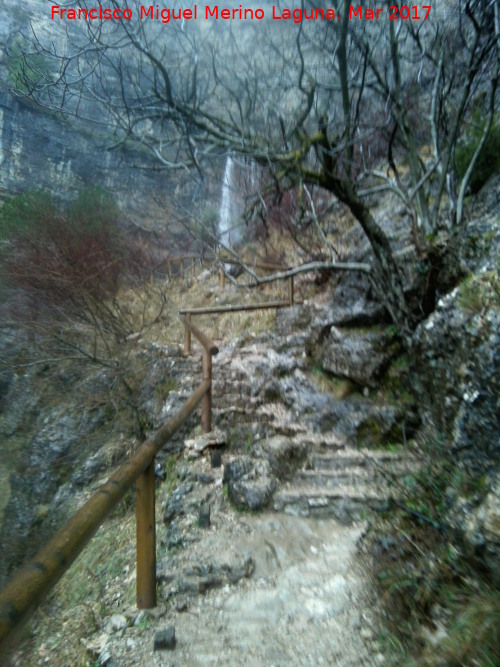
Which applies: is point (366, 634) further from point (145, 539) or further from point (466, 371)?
point (466, 371)

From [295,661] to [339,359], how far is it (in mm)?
3548

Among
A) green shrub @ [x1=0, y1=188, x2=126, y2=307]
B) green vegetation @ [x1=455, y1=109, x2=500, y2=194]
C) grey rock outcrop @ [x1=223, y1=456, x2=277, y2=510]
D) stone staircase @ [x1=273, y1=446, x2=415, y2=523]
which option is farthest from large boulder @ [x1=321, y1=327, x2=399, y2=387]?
green shrub @ [x1=0, y1=188, x2=126, y2=307]

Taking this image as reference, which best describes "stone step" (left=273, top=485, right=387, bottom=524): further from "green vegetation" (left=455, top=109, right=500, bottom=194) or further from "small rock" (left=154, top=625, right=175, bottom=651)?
"green vegetation" (left=455, top=109, right=500, bottom=194)

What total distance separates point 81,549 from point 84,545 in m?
0.03

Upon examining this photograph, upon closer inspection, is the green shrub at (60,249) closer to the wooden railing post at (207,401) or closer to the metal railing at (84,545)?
the wooden railing post at (207,401)

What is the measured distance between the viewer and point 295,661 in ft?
5.80

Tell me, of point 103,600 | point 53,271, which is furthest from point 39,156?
point 103,600

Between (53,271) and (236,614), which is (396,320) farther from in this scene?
(53,271)

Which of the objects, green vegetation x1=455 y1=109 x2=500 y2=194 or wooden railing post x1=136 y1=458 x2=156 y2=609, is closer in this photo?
wooden railing post x1=136 y1=458 x2=156 y2=609

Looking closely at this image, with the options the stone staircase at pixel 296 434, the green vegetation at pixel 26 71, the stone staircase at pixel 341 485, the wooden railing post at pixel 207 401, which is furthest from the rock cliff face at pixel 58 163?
the stone staircase at pixel 341 485

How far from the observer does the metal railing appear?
94cm

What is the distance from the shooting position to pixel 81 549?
1293 millimetres

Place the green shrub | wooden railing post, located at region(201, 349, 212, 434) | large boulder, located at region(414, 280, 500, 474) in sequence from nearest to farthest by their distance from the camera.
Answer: large boulder, located at region(414, 280, 500, 474), wooden railing post, located at region(201, 349, 212, 434), the green shrub

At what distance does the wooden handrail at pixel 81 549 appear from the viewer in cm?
94
